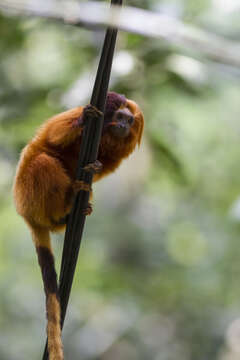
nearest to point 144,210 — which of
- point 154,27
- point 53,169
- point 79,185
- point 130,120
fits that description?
point 130,120

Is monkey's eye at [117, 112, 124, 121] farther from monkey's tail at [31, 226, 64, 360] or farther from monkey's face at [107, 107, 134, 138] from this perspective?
monkey's tail at [31, 226, 64, 360]

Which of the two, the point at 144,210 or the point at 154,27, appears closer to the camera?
the point at 154,27

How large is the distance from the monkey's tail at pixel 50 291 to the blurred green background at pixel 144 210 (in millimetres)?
890

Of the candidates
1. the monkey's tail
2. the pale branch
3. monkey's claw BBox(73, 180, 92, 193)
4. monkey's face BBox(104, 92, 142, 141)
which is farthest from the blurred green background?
the pale branch

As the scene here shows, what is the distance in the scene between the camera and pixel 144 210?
300 inches

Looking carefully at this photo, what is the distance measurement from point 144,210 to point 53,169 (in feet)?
15.4

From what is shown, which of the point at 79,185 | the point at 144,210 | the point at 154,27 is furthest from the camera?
the point at 144,210

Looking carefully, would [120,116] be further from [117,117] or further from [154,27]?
[154,27]

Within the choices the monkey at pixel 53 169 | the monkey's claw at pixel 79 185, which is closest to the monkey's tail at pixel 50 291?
the monkey at pixel 53 169

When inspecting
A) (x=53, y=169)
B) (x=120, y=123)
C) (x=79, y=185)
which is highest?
(x=120, y=123)

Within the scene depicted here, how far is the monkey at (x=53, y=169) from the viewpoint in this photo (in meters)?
2.99

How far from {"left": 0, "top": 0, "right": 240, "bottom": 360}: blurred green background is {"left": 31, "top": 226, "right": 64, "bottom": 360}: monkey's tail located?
0.89 meters

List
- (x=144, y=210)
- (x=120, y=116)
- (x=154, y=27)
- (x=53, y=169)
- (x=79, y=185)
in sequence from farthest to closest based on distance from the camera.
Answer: (x=144, y=210), (x=120, y=116), (x=53, y=169), (x=79, y=185), (x=154, y=27)

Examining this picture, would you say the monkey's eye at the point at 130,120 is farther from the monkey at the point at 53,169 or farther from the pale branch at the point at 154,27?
the pale branch at the point at 154,27
